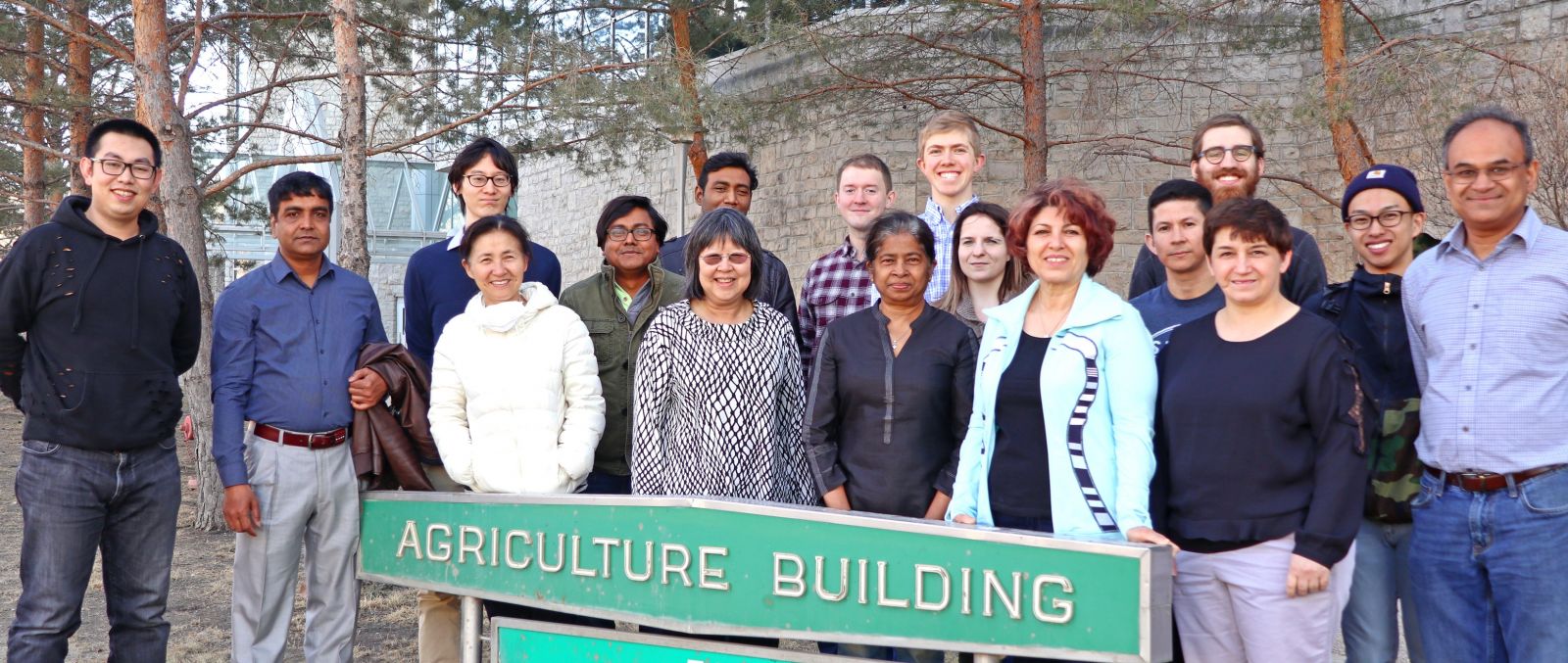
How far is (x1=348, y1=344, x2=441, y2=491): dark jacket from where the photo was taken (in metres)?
4.08

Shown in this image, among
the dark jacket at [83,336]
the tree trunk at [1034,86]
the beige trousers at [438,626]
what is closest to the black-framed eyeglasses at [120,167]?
the dark jacket at [83,336]

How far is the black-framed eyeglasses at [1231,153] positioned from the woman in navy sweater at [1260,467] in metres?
0.78

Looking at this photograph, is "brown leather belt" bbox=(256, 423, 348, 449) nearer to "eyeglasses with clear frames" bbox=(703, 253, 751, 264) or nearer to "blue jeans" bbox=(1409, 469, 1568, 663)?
"eyeglasses with clear frames" bbox=(703, 253, 751, 264)

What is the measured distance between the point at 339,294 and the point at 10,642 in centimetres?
148

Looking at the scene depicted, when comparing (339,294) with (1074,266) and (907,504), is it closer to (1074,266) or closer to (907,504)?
(907,504)

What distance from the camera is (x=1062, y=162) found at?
1468 cm

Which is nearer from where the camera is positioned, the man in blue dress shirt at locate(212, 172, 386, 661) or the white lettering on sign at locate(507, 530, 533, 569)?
the white lettering on sign at locate(507, 530, 533, 569)

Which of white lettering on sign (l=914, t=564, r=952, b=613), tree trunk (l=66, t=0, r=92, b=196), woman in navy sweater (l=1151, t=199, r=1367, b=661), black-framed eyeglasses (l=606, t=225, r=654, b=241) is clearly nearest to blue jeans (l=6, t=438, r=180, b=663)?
black-framed eyeglasses (l=606, t=225, r=654, b=241)

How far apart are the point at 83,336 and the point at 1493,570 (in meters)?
4.16

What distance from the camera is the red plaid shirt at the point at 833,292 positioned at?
4.38 meters

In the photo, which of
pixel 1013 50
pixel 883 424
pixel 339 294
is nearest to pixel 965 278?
pixel 883 424

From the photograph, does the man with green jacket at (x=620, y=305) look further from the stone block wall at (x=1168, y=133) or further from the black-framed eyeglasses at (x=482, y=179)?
the stone block wall at (x=1168, y=133)

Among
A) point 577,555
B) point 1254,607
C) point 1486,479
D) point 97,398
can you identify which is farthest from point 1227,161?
point 97,398

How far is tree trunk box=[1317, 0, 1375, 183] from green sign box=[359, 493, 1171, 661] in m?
7.23
